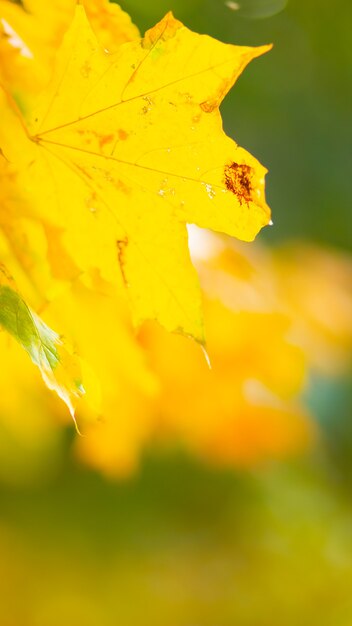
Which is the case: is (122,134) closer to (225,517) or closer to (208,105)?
(208,105)

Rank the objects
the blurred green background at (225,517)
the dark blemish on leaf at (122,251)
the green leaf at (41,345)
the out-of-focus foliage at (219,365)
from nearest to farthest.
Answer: the green leaf at (41,345)
the dark blemish on leaf at (122,251)
the out-of-focus foliage at (219,365)
the blurred green background at (225,517)

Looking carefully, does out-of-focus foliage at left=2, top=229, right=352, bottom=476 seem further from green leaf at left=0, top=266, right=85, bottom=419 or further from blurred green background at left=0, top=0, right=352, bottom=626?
green leaf at left=0, top=266, right=85, bottom=419

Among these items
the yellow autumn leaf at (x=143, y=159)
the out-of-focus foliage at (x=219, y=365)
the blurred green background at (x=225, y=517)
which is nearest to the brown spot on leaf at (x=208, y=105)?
the yellow autumn leaf at (x=143, y=159)

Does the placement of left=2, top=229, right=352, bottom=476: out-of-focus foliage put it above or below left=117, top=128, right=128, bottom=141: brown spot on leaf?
below

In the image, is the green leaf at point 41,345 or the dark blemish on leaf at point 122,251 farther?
the dark blemish on leaf at point 122,251

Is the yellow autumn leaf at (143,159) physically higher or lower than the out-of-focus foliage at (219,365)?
higher

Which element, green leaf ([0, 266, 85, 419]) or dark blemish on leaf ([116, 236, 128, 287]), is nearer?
green leaf ([0, 266, 85, 419])

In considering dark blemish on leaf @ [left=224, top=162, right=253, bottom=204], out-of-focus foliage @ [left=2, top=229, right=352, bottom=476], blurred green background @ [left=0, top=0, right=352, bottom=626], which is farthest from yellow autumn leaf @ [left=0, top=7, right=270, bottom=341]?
blurred green background @ [left=0, top=0, right=352, bottom=626]

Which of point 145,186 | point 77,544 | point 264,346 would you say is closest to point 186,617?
point 77,544

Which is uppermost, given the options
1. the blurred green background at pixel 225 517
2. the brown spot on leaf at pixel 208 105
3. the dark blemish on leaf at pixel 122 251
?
the brown spot on leaf at pixel 208 105

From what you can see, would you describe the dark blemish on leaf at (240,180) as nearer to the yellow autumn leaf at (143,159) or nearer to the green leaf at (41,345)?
the yellow autumn leaf at (143,159)
